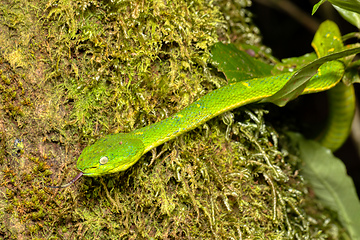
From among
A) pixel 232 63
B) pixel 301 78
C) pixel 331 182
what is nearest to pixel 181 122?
pixel 232 63

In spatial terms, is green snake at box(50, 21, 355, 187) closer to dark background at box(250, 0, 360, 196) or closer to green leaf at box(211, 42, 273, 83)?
green leaf at box(211, 42, 273, 83)

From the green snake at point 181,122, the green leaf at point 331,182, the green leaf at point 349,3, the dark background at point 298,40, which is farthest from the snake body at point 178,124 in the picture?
the dark background at point 298,40

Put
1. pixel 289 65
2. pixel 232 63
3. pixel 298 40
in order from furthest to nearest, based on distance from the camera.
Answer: pixel 298 40 < pixel 289 65 < pixel 232 63

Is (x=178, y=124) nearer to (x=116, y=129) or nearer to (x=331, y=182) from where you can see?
(x=116, y=129)

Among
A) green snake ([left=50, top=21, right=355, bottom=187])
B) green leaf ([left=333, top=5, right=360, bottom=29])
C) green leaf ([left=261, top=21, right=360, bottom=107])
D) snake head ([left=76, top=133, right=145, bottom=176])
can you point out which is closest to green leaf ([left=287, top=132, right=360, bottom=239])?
green snake ([left=50, top=21, right=355, bottom=187])

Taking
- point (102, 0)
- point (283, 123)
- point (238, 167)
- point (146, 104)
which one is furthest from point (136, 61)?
point (283, 123)

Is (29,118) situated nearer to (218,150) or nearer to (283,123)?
(218,150)
